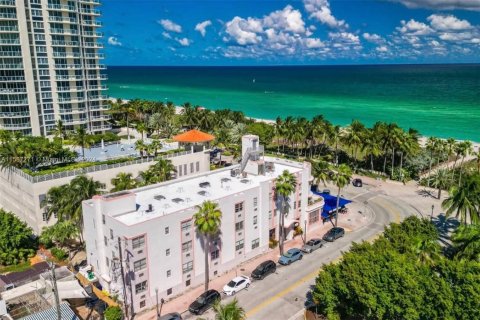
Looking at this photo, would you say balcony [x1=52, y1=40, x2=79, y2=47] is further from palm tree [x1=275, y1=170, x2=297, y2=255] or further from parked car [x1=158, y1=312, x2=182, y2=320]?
parked car [x1=158, y1=312, x2=182, y2=320]

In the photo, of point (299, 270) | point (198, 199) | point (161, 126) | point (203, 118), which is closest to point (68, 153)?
point (198, 199)

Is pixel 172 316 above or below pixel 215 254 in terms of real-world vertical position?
below

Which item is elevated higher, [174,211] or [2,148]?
[2,148]

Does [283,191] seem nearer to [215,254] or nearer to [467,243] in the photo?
[215,254]

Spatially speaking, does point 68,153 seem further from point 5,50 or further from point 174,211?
point 5,50

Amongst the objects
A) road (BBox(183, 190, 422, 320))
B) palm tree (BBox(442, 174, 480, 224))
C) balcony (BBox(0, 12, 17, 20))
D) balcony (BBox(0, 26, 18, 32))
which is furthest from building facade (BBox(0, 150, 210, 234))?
palm tree (BBox(442, 174, 480, 224))

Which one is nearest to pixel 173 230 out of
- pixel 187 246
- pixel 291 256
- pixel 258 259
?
pixel 187 246
